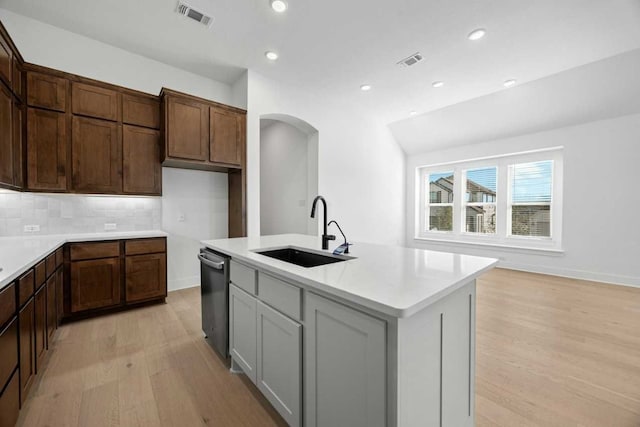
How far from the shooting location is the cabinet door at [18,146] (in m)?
2.41

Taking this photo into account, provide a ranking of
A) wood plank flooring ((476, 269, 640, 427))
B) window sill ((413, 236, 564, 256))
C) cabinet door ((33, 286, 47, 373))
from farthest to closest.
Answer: window sill ((413, 236, 564, 256)), cabinet door ((33, 286, 47, 373)), wood plank flooring ((476, 269, 640, 427))

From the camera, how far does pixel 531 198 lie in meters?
5.09

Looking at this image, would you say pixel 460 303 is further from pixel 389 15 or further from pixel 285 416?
pixel 389 15

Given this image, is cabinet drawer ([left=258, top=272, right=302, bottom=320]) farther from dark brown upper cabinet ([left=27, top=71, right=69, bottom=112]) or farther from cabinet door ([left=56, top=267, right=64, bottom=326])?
dark brown upper cabinet ([left=27, top=71, right=69, bottom=112])

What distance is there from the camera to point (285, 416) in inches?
53.3

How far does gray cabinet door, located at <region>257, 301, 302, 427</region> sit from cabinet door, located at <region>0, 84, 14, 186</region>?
8.27 ft

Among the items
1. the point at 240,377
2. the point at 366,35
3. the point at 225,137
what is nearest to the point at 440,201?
the point at 366,35

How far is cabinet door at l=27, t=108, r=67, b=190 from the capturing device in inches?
104

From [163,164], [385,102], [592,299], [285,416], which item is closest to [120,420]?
[285,416]

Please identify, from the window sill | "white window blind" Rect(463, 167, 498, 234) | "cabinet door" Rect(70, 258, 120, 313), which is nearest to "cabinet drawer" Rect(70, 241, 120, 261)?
"cabinet door" Rect(70, 258, 120, 313)

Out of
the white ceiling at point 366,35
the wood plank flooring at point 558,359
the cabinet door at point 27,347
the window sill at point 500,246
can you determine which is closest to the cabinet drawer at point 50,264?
the cabinet door at point 27,347

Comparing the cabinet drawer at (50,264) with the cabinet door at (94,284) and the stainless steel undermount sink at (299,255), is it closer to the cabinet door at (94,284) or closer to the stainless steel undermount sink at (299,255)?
the cabinet door at (94,284)

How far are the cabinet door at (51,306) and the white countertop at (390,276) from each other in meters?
1.64

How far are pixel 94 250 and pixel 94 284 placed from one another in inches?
14.3
